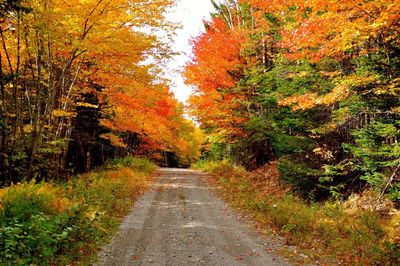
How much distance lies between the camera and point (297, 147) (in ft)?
46.2

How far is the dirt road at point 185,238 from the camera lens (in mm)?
7543

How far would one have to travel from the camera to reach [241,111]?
19969mm

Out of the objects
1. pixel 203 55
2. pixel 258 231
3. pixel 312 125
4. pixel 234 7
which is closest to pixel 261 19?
pixel 203 55

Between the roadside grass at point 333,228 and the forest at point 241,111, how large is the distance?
0.05 metres

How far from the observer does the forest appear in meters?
8.48

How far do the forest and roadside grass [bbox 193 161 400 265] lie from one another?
0.05 m

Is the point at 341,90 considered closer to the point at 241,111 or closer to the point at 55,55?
the point at 241,111

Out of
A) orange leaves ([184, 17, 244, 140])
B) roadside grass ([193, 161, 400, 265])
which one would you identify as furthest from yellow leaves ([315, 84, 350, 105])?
orange leaves ([184, 17, 244, 140])

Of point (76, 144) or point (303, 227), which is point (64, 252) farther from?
point (76, 144)

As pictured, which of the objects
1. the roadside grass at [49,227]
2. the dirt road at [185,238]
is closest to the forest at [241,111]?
the roadside grass at [49,227]

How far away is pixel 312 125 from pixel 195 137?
138 feet

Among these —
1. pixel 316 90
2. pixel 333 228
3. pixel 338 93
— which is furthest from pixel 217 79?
pixel 333 228

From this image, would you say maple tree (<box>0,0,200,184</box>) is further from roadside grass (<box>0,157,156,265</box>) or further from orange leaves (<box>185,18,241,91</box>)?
orange leaves (<box>185,18,241,91</box>)

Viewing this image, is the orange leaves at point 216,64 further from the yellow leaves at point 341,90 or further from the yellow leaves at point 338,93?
the yellow leaves at point 338,93
